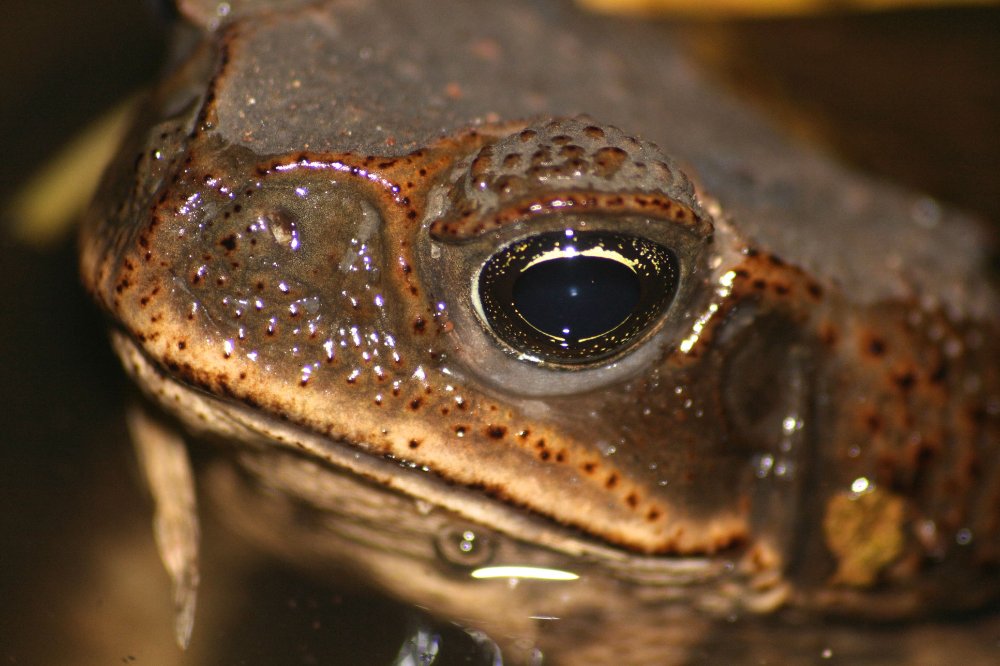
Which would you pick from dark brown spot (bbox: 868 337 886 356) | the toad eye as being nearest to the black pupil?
the toad eye

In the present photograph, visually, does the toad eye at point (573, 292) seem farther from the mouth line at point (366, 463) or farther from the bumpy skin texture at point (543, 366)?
the mouth line at point (366, 463)

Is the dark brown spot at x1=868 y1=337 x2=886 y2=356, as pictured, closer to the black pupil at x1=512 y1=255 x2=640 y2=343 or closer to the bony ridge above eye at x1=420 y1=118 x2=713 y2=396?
the bony ridge above eye at x1=420 y1=118 x2=713 y2=396

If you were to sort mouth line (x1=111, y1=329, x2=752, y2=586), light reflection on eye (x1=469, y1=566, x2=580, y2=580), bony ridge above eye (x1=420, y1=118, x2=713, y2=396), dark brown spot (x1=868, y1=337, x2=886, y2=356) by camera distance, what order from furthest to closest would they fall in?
1. light reflection on eye (x1=469, y1=566, x2=580, y2=580)
2. dark brown spot (x1=868, y1=337, x2=886, y2=356)
3. mouth line (x1=111, y1=329, x2=752, y2=586)
4. bony ridge above eye (x1=420, y1=118, x2=713, y2=396)

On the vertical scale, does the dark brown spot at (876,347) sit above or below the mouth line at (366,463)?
above

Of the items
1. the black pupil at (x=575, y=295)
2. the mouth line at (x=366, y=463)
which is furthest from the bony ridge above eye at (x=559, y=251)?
the mouth line at (x=366, y=463)

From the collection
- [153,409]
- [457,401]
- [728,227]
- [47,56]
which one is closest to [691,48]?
[728,227]
